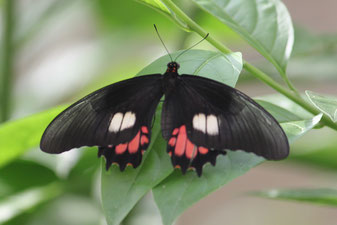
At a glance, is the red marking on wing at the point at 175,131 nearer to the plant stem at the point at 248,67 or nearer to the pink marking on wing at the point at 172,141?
the pink marking on wing at the point at 172,141

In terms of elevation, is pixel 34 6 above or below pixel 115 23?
above

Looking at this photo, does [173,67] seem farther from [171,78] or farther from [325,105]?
[325,105]

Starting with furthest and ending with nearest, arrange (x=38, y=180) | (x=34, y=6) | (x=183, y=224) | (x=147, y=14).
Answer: (x=183, y=224) → (x=147, y=14) → (x=34, y=6) → (x=38, y=180)

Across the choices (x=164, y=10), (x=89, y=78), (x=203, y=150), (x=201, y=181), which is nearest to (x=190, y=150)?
(x=203, y=150)

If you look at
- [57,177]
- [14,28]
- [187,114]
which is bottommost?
[57,177]

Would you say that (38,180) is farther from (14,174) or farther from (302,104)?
(302,104)

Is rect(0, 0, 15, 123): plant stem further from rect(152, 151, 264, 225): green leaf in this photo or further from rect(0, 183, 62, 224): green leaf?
rect(152, 151, 264, 225): green leaf

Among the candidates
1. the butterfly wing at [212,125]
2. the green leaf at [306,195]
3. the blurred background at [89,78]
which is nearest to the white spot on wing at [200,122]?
the butterfly wing at [212,125]

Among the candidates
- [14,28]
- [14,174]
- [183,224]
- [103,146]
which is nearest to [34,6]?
[14,28]
